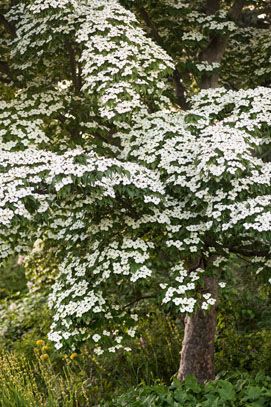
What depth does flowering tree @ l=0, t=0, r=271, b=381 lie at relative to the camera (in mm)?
3885

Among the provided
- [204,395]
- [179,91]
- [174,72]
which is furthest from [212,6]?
[204,395]

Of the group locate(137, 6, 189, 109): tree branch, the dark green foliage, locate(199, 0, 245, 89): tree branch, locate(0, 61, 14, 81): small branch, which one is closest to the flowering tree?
locate(0, 61, 14, 81): small branch

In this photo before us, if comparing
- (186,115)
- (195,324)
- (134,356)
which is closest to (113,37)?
(186,115)

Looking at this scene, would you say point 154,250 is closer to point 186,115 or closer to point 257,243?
point 257,243

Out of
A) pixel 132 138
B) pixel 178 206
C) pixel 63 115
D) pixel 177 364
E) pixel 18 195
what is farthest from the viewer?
pixel 177 364

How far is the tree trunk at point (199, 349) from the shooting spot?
535 cm

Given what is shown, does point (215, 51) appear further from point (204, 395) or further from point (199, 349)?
point (204, 395)

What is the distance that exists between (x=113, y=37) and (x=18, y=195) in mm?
1447

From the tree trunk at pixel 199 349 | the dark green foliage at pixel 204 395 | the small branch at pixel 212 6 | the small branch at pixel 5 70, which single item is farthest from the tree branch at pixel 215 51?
the dark green foliage at pixel 204 395

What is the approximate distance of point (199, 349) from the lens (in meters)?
5.39

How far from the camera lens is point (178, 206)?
14.2 ft

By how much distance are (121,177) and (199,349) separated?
213 cm

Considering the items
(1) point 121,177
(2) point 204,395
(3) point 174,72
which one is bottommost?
(2) point 204,395

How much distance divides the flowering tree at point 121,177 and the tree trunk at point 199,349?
0.03 feet
